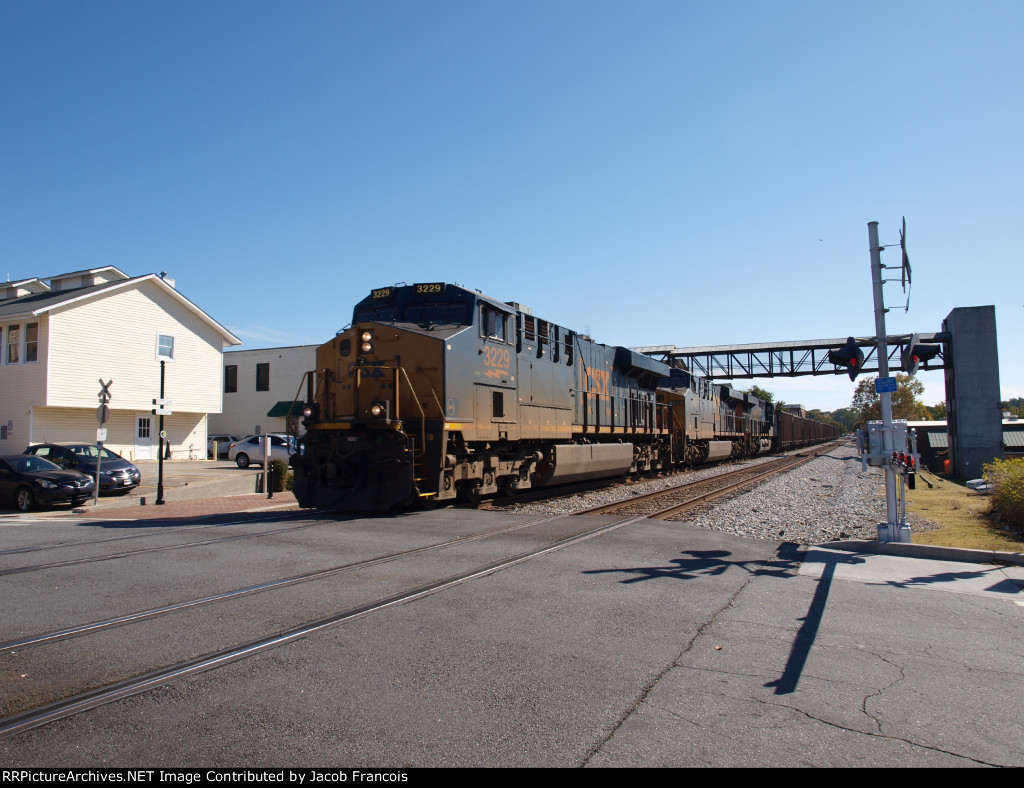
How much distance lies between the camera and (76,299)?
25.2 metres

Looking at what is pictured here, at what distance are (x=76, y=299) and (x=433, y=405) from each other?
20.6 m

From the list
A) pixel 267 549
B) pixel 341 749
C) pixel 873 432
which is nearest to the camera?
pixel 341 749

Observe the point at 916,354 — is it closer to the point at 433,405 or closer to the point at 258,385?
the point at 433,405

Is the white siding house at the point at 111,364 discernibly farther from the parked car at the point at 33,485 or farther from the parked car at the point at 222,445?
the parked car at the point at 33,485

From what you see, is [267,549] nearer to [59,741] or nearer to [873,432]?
[59,741]

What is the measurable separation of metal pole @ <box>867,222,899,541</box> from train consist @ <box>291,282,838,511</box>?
6346mm

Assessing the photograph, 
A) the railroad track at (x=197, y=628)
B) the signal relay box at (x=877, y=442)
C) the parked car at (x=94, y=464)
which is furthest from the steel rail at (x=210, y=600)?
the parked car at (x=94, y=464)

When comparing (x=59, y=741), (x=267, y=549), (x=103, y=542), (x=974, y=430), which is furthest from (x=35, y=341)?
(x=974, y=430)

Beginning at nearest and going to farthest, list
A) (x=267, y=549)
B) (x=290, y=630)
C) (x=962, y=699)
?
→ (x=962, y=699)
(x=290, y=630)
(x=267, y=549)

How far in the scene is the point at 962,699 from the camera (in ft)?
12.8

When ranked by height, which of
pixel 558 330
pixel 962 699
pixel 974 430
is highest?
pixel 558 330

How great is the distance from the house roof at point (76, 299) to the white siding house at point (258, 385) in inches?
383

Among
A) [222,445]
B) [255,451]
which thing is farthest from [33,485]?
[222,445]
